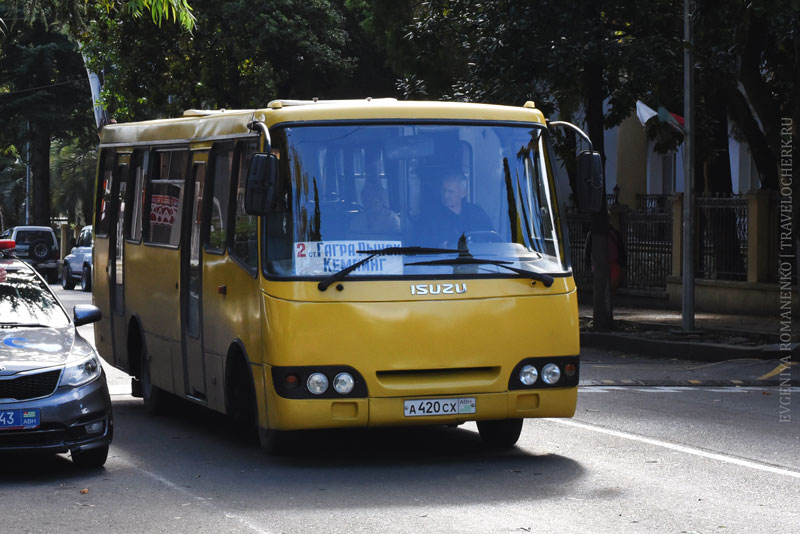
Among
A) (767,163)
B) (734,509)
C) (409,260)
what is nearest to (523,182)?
(409,260)

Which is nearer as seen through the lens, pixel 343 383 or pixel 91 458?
pixel 343 383

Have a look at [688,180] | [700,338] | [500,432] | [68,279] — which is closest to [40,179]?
[68,279]

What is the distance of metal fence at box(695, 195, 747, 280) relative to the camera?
2377 cm

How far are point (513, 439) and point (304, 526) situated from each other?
3072 mm

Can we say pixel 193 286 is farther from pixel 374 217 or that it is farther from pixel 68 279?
pixel 68 279

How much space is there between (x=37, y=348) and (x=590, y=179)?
390cm

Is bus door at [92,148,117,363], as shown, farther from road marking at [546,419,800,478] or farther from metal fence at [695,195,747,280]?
metal fence at [695,195,747,280]

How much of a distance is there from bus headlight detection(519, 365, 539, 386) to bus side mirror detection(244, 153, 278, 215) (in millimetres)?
2051

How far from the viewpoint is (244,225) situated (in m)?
9.97

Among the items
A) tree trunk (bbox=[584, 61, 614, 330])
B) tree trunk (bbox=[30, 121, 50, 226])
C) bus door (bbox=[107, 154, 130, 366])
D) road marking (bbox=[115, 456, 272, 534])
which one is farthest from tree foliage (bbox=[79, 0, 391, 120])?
road marking (bbox=[115, 456, 272, 534])

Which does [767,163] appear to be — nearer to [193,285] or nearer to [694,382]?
[694,382]

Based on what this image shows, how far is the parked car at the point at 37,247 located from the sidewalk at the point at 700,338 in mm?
25064

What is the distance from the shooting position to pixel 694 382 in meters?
15.6

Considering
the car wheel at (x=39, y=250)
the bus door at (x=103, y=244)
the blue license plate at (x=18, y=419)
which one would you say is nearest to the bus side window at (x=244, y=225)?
the blue license plate at (x=18, y=419)
